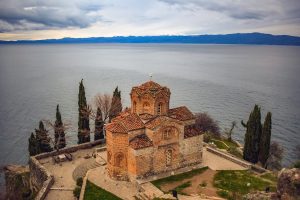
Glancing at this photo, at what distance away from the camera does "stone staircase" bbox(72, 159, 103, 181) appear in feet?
113

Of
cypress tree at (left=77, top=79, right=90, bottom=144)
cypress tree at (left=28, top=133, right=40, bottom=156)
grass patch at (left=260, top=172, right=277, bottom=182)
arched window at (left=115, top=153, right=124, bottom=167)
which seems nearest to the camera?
arched window at (left=115, top=153, right=124, bottom=167)

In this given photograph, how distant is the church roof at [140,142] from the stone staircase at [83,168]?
23.9 feet

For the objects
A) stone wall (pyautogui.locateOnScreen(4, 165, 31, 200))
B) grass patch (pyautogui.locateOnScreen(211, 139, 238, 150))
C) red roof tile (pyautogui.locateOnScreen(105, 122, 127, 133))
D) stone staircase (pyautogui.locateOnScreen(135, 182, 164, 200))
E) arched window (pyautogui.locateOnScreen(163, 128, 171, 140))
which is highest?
red roof tile (pyautogui.locateOnScreen(105, 122, 127, 133))

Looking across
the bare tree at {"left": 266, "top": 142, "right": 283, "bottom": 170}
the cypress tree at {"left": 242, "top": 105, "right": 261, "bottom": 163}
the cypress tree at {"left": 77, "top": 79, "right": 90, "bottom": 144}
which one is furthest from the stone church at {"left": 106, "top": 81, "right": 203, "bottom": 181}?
the bare tree at {"left": 266, "top": 142, "right": 283, "bottom": 170}

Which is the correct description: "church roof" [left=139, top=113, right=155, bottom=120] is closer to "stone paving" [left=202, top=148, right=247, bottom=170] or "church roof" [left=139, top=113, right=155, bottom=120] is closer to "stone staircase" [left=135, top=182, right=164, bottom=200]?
"stone staircase" [left=135, top=182, right=164, bottom=200]

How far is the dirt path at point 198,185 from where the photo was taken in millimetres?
29984

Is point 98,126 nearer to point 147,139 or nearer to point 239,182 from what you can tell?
point 147,139

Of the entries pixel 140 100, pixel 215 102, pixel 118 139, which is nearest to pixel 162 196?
pixel 118 139

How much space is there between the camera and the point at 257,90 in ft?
345

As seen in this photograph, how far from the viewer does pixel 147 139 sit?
105ft

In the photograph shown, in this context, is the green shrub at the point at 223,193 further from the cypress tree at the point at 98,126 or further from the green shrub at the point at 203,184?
the cypress tree at the point at 98,126

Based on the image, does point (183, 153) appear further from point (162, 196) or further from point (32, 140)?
point (32, 140)

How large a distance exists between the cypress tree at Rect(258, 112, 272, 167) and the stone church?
10.6 m

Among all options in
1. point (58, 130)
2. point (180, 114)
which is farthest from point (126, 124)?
point (58, 130)
